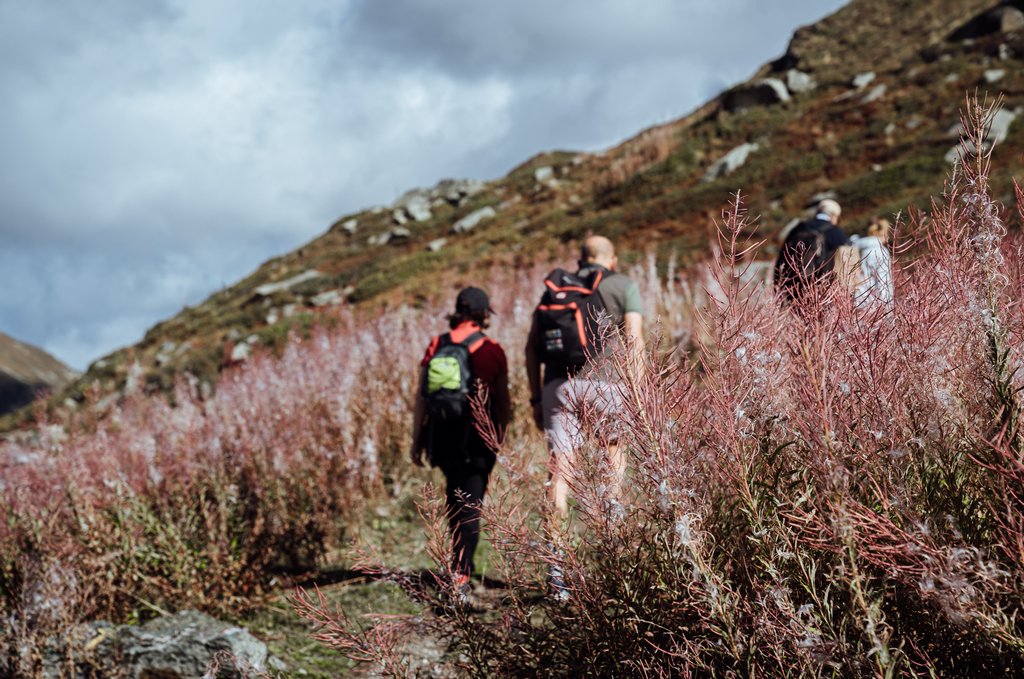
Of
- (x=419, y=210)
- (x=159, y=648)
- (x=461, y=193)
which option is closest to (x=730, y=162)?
(x=419, y=210)

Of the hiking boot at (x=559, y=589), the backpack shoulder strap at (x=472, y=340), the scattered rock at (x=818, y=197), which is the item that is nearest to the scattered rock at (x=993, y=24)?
the scattered rock at (x=818, y=197)

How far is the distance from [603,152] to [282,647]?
1408 inches

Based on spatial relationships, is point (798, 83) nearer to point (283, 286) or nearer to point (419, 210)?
point (419, 210)

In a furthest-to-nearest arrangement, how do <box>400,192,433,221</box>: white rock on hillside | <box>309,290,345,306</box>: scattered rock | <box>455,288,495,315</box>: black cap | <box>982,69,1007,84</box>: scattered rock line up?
<box>400,192,433,221</box>: white rock on hillside < <box>309,290,345,306</box>: scattered rock < <box>982,69,1007,84</box>: scattered rock < <box>455,288,495,315</box>: black cap

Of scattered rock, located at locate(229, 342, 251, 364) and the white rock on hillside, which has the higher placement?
the white rock on hillside

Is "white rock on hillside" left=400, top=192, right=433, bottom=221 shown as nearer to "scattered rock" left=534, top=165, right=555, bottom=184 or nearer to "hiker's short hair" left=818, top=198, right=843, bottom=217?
"scattered rock" left=534, top=165, right=555, bottom=184

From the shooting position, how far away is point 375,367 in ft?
21.6

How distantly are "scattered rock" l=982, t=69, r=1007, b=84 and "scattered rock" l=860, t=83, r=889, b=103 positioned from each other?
304 cm

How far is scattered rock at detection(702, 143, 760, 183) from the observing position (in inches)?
846

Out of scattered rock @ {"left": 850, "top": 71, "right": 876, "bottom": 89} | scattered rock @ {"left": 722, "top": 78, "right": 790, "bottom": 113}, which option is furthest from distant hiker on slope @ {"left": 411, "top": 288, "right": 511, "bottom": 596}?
scattered rock @ {"left": 722, "top": 78, "right": 790, "bottom": 113}

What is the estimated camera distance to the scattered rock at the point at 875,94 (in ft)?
74.3

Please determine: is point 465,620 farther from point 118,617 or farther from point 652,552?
point 118,617

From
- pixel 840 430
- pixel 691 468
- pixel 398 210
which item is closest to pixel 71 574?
pixel 691 468

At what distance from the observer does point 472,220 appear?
1099 inches
